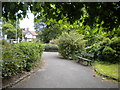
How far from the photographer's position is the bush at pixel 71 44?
9.59 meters

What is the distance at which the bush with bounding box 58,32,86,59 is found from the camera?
959 cm

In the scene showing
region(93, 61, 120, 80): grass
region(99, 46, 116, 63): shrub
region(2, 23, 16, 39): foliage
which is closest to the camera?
region(93, 61, 120, 80): grass

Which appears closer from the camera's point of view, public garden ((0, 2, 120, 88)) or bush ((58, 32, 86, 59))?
public garden ((0, 2, 120, 88))

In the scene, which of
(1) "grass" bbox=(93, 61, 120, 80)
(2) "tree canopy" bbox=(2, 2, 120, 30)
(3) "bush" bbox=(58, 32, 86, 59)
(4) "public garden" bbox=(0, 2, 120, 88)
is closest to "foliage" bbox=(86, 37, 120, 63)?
(4) "public garden" bbox=(0, 2, 120, 88)

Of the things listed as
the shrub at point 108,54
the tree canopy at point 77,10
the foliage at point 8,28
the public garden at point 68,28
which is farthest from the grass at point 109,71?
the foliage at point 8,28

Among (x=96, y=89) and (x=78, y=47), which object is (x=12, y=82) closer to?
(x=96, y=89)

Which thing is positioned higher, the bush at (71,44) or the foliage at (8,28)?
the foliage at (8,28)

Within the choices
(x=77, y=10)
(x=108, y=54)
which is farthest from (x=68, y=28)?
(x=108, y=54)

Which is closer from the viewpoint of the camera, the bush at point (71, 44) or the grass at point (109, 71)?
the grass at point (109, 71)

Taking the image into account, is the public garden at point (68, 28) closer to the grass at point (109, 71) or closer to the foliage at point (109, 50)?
the foliage at point (109, 50)

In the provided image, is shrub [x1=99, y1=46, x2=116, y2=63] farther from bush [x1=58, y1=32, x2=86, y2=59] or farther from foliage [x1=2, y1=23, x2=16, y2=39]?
foliage [x1=2, y1=23, x2=16, y2=39]

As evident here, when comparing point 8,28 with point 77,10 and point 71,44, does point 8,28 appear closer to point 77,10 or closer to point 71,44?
point 71,44

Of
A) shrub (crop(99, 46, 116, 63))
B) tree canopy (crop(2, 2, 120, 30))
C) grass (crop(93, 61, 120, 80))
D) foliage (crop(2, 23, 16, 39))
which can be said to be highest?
foliage (crop(2, 23, 16, 39))

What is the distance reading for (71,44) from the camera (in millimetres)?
9641
